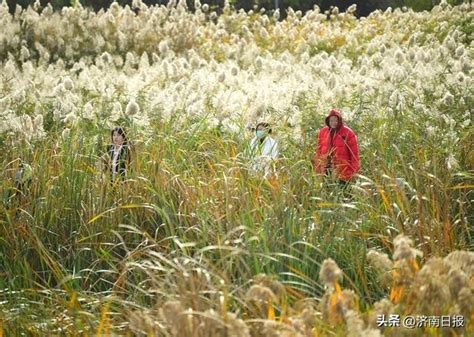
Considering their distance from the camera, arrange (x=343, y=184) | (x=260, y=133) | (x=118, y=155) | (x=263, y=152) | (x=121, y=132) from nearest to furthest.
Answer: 1. (x=343, y=184)
2. (x=118, y=155)
3. (x=121, y=132)
4. (x=263, y=152)
5. (x=260, y=133)

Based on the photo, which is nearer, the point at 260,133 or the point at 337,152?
the point at 337,152

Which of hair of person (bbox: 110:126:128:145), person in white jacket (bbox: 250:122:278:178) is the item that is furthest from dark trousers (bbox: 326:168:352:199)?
hair of person (bbox: 110:126:128:145)

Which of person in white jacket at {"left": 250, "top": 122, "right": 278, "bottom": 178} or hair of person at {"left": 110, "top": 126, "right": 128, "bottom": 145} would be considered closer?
person in white jacket at {"left": 250, "top": 122, "right": 278, "bottom": 178}

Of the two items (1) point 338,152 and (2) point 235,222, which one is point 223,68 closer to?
(1) point 338,152

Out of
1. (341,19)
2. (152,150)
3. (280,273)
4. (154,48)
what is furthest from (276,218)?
(341,19)

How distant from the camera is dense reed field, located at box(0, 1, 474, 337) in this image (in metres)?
4.48

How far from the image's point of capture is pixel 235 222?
652 centimetres

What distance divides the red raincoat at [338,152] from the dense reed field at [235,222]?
0.42ft

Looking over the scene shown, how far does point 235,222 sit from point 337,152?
2.28 meters

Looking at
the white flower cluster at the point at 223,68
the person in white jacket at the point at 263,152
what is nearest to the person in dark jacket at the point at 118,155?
the white flower cluster at the point at 223,68

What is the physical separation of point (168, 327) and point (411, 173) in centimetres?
337

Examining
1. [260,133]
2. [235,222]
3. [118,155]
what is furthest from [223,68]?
[235,222]

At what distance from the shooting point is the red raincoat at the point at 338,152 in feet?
26.0

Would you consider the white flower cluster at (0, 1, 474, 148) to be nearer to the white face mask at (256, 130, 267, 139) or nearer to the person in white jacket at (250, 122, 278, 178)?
the person in white jacket at (250, 122, 278, 178)
